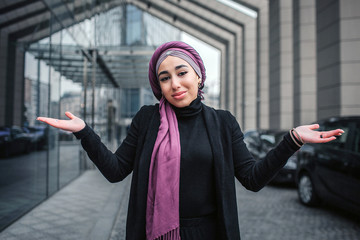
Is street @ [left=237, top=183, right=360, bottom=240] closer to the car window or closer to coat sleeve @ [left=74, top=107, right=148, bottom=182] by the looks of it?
the car window

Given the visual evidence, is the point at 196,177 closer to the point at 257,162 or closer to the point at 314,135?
the point at 257,162

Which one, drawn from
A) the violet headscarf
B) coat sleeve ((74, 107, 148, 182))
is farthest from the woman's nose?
coat sleeve ((74, 107, 148, 182))

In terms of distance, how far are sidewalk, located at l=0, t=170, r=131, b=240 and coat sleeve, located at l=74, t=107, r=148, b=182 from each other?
8.35 feet

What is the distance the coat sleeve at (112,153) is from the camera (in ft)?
5.49

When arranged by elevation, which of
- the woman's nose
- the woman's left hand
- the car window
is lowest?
the car window

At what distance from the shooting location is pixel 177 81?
5.87 ft

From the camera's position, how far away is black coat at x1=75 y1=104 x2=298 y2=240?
168 cm

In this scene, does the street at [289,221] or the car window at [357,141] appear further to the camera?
the car window at [357,141]

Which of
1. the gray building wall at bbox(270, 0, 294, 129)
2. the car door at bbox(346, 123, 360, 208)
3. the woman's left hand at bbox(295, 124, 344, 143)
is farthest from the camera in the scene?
the gray building wall at bbox(270, 0, 294, 129)

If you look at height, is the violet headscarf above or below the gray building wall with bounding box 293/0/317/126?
below

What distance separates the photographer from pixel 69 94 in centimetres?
793

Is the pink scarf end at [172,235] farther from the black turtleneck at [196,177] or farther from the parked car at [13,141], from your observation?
the parked car at [13,141]

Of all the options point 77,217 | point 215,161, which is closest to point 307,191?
point 77,217

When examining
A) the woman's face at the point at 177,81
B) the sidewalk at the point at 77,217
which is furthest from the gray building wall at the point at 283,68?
the woman's face at the point at 177,81
